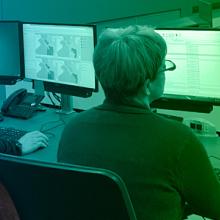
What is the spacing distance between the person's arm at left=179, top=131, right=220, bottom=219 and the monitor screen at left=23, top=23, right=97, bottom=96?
116cm

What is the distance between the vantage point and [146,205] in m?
1.34

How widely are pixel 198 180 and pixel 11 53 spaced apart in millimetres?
1660

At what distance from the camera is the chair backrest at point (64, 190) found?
1094 millimetres

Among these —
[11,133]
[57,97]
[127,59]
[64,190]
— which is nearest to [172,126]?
[127,59]

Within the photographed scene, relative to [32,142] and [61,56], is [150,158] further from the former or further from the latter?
[61,56]

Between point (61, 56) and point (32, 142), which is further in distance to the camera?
point (61, 56)

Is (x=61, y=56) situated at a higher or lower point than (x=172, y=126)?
higher

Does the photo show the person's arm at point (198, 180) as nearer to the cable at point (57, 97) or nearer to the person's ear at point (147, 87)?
the person's ear at point (147, 87)

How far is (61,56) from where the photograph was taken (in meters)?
2.55

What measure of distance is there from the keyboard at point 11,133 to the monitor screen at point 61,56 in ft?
1.21

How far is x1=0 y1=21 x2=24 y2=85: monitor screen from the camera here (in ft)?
8.82

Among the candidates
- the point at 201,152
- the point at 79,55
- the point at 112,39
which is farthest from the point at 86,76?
the point at 201,152

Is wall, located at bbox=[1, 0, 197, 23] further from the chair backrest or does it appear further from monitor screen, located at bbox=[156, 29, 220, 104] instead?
the chair backrest

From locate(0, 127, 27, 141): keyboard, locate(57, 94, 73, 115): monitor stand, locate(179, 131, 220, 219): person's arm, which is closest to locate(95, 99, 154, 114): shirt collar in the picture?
locate(179, 131, 220, 219): person's arm
